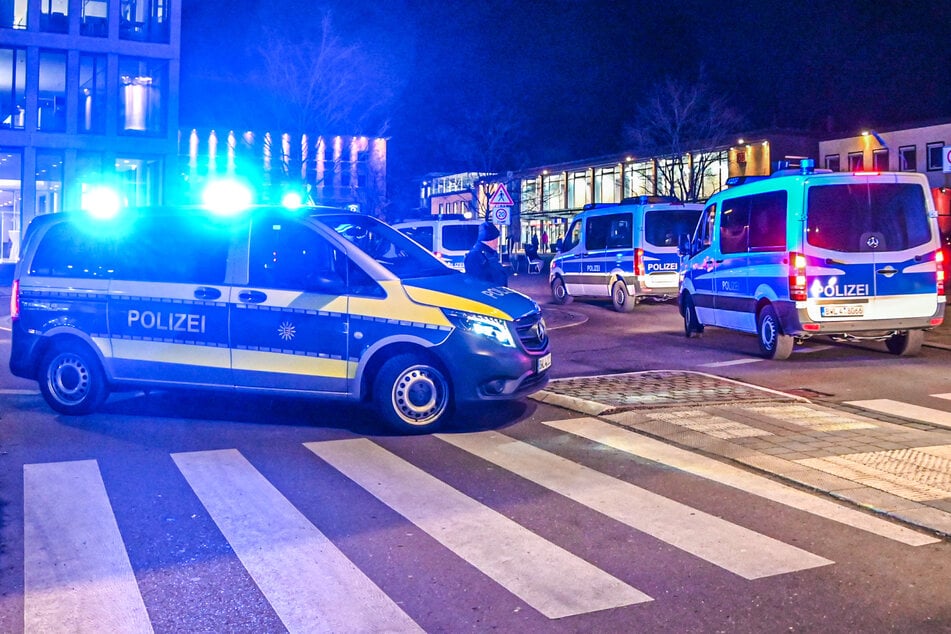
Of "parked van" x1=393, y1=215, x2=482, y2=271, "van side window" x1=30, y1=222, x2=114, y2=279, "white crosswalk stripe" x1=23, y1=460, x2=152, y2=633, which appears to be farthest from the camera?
"parked van" x1=393, y1=215, x2=482, y2=271

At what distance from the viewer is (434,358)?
8.41m

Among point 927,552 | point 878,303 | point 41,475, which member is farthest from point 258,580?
point 878,303

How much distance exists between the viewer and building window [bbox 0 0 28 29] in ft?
127

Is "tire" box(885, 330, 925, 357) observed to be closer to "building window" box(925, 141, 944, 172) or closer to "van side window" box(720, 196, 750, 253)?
"van side window" box(720, 196, 750, 253)

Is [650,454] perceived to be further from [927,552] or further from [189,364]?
[189,364]

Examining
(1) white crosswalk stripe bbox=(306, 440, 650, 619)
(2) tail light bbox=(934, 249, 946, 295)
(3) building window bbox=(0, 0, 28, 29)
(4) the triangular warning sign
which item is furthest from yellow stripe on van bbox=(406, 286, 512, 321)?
(3) building window bbox=(0, 0, 28, 29)

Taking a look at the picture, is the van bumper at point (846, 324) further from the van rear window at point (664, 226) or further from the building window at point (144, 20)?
the building window at point (144, 20)

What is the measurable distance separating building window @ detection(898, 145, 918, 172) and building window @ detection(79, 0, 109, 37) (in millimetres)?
36912

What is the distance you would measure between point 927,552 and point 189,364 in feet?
19.9

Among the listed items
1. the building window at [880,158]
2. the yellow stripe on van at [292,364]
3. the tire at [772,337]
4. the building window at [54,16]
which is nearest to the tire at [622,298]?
the tire at [772,337]

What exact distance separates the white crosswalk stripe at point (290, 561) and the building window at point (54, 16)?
37160mm

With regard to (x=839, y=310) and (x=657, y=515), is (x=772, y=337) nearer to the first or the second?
(x=839, y=310)

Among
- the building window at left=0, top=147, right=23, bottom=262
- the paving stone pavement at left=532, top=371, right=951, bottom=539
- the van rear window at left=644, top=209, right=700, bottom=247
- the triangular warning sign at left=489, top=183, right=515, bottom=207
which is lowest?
the paving stone pavement at left=532, top=371, right=951, bottom=539

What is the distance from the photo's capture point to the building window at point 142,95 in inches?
1570
